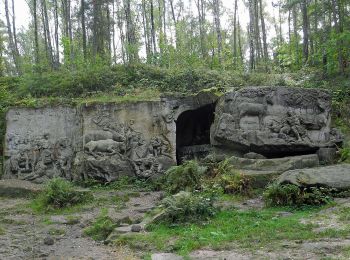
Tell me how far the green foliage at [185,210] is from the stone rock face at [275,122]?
5.56 metres

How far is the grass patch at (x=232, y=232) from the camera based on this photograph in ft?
24.1

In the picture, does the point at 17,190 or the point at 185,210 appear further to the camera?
the point at 17,190

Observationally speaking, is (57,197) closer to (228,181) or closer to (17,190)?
(17,190)

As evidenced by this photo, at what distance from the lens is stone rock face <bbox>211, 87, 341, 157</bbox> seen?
14.4 m

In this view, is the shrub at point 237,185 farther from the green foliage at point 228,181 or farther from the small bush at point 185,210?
the small bush at point 185,210

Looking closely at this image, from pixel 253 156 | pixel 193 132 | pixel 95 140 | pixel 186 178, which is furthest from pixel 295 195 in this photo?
pixel 193 132

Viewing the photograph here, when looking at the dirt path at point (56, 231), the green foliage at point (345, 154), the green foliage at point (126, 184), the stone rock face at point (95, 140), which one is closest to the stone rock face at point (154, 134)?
the stone rock face at point (95, 140)

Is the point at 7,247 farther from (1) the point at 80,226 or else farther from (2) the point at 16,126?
(2) the point at 16,126

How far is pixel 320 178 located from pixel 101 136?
8.54 meters

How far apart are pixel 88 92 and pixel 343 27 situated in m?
12.7

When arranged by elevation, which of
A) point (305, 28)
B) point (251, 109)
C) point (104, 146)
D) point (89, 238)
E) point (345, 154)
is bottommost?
point (89, 238)

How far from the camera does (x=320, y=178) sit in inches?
406

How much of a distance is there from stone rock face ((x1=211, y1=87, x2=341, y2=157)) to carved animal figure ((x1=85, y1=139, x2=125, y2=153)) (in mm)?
3800

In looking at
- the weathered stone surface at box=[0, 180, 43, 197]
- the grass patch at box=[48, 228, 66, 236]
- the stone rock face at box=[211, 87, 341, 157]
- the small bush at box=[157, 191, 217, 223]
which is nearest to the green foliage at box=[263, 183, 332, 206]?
the small bush at box=[157, 191, 217, 223]
